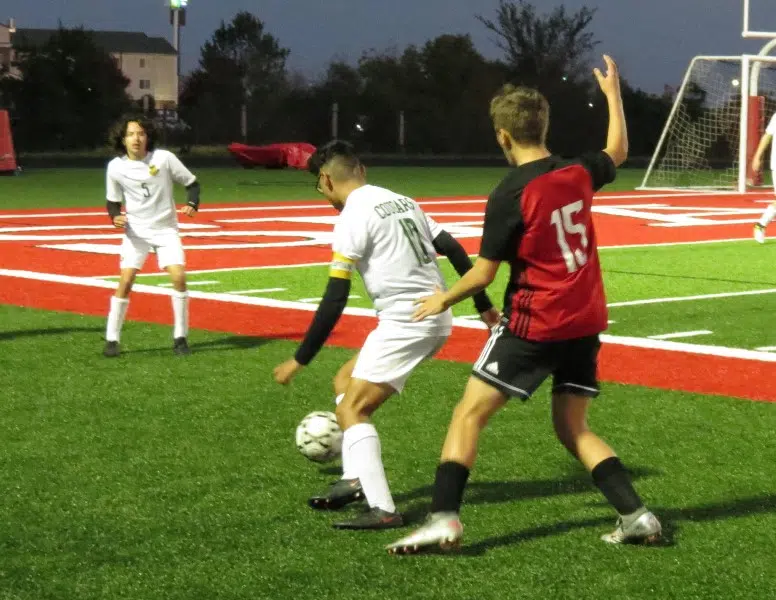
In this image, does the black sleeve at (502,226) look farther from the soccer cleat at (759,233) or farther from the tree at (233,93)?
the tree at (233,93)

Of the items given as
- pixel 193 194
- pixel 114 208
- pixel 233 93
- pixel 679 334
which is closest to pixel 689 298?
pixel 679 334

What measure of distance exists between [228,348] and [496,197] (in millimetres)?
5537

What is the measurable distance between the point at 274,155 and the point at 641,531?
39.8 meters

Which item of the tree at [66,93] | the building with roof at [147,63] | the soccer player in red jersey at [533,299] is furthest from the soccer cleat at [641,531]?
the building with roof at [147,63]

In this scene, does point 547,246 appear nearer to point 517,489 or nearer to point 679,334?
point 517,489

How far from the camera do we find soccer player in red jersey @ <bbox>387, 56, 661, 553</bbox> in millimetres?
5301

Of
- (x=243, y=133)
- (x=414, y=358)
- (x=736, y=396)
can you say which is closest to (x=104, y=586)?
(x=414, y=358)

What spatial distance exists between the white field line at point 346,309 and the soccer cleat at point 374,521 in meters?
4.83

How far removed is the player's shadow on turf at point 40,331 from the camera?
437 inches

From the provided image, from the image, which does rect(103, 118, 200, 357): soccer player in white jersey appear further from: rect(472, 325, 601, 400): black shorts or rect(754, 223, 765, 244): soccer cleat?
rect(754, 223, 765, 244): soccer cleat

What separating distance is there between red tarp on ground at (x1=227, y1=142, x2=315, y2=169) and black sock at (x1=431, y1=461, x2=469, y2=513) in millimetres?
38184

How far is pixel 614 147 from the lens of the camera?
5.79 m

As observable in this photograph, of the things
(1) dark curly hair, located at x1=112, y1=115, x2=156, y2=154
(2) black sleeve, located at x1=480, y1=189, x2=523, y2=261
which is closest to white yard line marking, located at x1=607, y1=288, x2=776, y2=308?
(1) dark curly hair, located at x1=112, y1=115, x2=156, y2=154

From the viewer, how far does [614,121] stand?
5848mm
